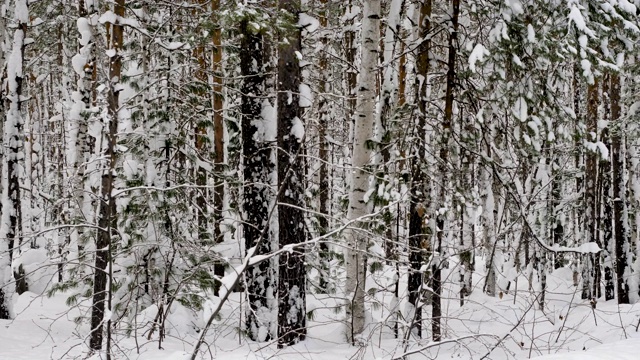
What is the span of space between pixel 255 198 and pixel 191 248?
309 centimetres

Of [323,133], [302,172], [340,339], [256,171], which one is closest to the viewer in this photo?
[256,171]

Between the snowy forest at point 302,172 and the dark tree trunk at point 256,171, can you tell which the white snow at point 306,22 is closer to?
the snowy forest at point 302,172

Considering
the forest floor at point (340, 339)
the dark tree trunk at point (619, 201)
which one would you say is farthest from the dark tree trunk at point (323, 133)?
the dark tree trunk at point (619, 201)

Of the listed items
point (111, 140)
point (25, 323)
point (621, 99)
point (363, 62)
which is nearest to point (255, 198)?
point (363, 62)

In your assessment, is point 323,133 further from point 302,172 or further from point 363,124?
point 363,124

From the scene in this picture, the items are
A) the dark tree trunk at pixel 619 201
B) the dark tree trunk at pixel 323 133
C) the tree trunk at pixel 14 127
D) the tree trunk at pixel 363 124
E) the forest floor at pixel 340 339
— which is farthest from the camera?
the dark tree trunk at pixel 619 201

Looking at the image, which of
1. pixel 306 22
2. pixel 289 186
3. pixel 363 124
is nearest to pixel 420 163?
pixel 363 124

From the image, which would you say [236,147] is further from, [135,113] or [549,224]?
[549,224]

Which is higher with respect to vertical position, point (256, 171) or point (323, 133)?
point (323, 133)

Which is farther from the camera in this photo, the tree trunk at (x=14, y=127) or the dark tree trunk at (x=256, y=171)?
the tree trunk at (x=14, y=127)

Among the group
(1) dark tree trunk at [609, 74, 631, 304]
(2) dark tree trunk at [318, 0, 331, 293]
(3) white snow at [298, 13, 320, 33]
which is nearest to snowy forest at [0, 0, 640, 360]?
(3) white snow at [298, 13, 320, 33]

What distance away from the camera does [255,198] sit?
8.66 meters

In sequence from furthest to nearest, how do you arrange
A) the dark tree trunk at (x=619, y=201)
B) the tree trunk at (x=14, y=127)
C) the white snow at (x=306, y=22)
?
1. the dark tree trunk at (x=619, y=201)
2. the tree trunk at (x=14, y=127)
3. the white snow at (x=306, y=22)

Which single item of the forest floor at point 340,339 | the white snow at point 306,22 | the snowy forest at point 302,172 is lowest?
the forest floor at point 340,339
